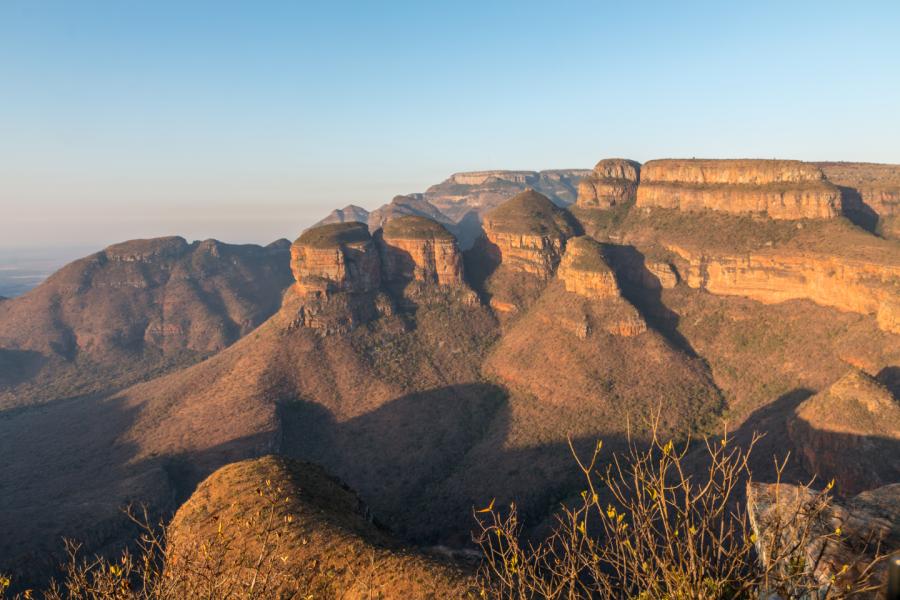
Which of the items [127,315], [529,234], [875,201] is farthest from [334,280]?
[875,201]

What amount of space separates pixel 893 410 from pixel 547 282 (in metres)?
59.3

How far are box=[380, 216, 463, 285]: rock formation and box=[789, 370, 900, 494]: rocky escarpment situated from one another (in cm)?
6379

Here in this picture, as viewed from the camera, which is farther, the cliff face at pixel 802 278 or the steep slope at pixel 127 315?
the steep slope at pixel 127 315

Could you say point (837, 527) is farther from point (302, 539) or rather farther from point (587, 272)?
point (587, 272)

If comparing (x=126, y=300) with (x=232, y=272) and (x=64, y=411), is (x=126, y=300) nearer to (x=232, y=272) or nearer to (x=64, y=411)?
(x=232, y=272)

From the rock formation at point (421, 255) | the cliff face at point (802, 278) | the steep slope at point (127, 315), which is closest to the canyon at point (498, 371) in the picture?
the cliff face at point (802, 278)

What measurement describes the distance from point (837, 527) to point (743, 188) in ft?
305

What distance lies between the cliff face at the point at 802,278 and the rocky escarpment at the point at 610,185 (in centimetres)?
2750

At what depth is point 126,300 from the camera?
132 metres

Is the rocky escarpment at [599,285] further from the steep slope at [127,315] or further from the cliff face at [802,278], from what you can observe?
the steep slope at [127,315]

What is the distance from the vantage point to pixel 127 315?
12781 centimetres

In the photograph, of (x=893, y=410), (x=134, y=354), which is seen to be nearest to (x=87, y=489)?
(x=134, y=354)

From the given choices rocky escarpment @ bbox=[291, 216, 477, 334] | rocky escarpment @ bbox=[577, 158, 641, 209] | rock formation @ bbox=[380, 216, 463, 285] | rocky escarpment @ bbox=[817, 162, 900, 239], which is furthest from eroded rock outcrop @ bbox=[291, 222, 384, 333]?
rocky escarpment @ bbox=[817, 162, 900, 239]

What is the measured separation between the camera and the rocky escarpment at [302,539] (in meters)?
22.6
